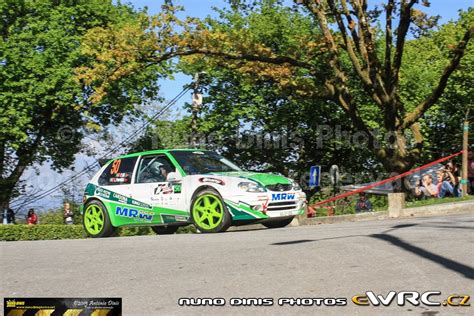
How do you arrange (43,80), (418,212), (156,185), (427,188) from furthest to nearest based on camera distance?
(43,80)
(427,188)
(418,212)
(156,185)

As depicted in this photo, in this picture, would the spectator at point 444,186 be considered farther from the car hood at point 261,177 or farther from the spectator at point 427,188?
the car hood at point 261,177

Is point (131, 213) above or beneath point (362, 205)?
above

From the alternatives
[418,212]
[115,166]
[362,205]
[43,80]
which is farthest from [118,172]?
[43,80]

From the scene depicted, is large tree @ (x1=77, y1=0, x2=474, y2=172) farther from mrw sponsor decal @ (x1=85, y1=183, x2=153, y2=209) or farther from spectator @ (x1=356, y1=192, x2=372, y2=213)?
mrw sponsor decal @ (x1=85, y1=183, x2=153, y2=209)

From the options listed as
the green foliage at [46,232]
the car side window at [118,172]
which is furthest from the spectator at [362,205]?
the car side window at [118,172]

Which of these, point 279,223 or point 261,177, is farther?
point 279,223

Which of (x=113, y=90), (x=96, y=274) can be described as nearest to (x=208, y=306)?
(x=96, y=274)

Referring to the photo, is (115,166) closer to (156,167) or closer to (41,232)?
(156,167)

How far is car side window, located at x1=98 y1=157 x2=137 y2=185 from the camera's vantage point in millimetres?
13065

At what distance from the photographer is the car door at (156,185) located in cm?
1201

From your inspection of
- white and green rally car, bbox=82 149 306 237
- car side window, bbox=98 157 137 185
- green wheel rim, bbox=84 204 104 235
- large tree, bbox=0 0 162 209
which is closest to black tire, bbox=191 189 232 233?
white and green rally car, bbox=82 149 306 237

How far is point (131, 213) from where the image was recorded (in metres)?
12.8

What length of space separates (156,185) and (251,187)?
2043 millimetres

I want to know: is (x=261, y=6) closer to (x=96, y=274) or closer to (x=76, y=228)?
(x=76, y=228)
